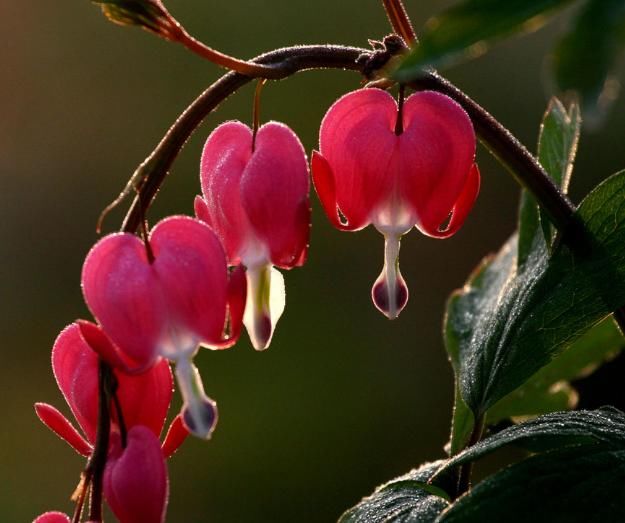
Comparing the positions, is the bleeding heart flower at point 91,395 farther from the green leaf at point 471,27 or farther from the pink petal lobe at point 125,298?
the green leaf at point 471,27

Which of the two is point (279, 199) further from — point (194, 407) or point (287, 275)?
point (287, 275)

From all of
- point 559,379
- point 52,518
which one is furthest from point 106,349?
point 559,379

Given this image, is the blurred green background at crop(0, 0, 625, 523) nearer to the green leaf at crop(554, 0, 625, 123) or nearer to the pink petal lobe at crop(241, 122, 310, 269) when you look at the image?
the pink petal lobe at crop(241, 122, 310, 269)

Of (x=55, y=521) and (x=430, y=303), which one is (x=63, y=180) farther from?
(x=55, y=521)

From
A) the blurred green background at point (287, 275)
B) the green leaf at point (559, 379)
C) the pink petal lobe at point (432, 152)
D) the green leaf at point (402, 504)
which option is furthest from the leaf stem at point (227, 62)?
the blurred green background at point (287, 275)

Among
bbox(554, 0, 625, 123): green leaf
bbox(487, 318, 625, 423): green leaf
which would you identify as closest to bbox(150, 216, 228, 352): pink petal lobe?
bbox(554, 0, 625, 123): green leaf
